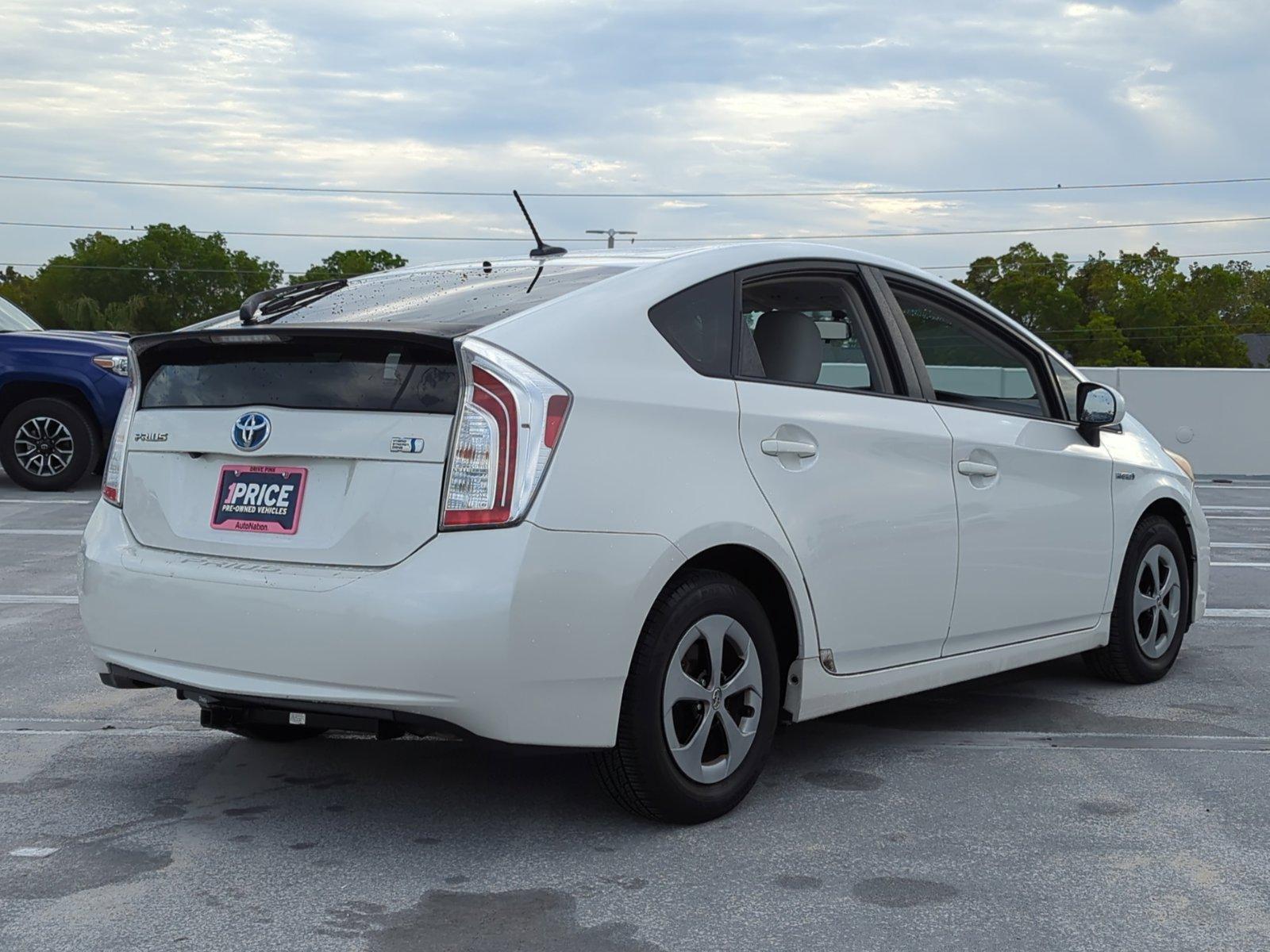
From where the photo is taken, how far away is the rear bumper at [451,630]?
3588 mm

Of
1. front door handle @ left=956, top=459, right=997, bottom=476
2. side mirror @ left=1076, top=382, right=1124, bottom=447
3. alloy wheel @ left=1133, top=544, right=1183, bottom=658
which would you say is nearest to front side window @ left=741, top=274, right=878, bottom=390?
front door handle @ left=956, top=459, right=997, bottom=476

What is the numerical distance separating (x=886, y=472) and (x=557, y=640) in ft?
4.64

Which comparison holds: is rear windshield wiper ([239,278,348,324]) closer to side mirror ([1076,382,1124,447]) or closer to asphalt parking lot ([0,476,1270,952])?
asphalt parking lot ([0,476,1270,952])

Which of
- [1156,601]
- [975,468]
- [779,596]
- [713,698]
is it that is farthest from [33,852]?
[1156,601]

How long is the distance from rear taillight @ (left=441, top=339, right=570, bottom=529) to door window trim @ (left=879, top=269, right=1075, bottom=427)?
5.38 ft

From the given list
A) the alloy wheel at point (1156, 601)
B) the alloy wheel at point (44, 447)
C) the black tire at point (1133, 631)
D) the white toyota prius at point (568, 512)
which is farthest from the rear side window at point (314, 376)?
the alloy wheel at point (44, 447)

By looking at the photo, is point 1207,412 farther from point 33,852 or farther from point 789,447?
point 33,852

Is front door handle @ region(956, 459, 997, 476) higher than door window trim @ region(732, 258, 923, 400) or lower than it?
lower

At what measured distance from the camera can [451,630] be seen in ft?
11.7

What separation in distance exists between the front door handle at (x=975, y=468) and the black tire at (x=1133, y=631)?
3.69ft

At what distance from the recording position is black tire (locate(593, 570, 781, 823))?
3869 mm

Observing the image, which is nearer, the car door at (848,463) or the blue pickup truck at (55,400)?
the car door at (848,463)

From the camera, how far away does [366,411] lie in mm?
3822

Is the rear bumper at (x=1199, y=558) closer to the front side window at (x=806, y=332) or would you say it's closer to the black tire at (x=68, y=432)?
the front side window at (x=806, y=332)
